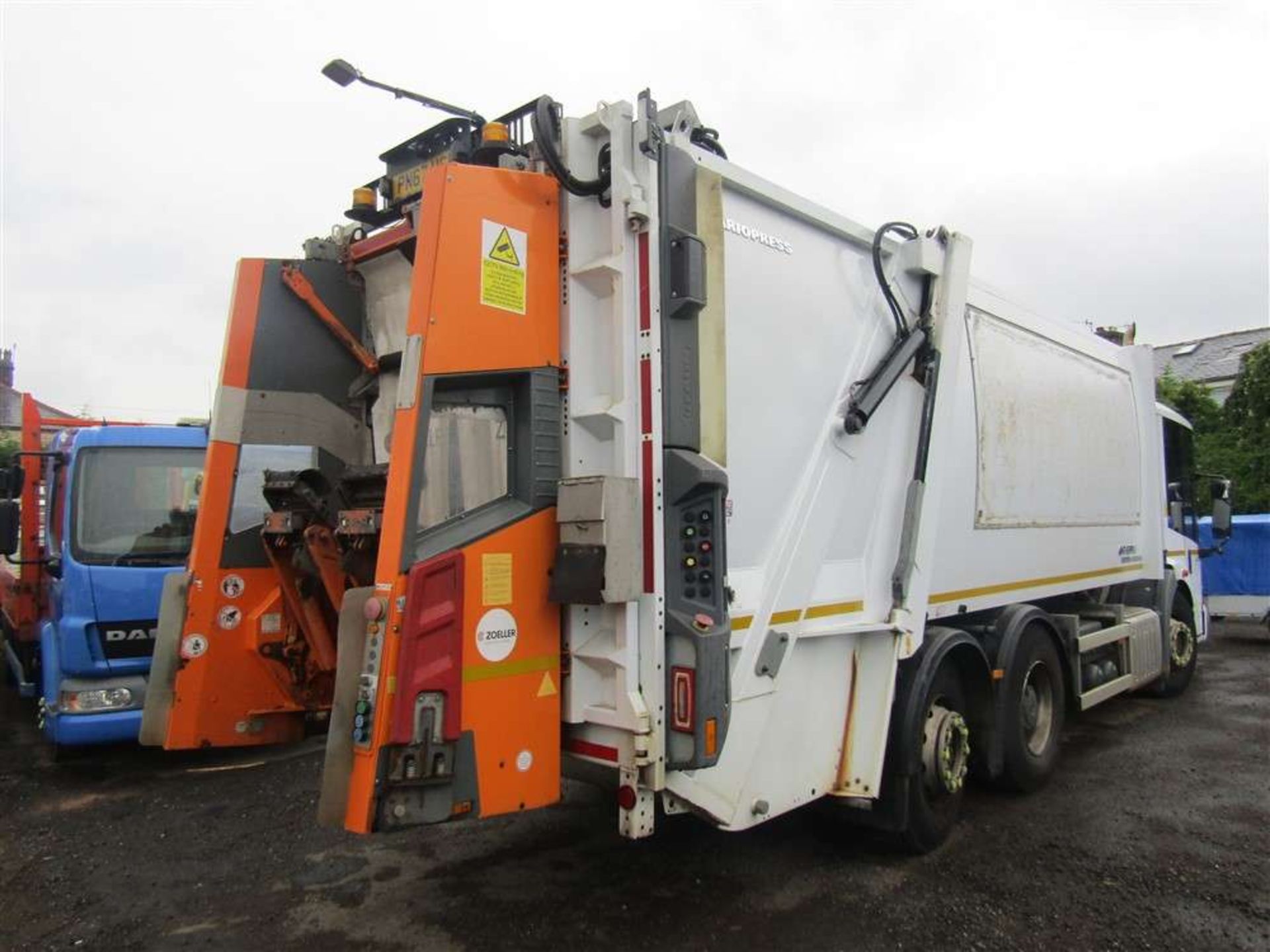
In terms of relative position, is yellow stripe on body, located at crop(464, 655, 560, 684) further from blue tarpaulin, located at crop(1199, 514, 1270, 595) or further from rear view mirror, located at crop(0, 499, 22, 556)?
blue tarpaulin, located at crop(1199, 514, 1270, 595)

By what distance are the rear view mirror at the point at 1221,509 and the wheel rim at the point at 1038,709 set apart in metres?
4.09

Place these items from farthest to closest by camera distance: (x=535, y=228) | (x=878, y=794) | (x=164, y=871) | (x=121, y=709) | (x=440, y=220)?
(x=121, y=709) < (x=164, y=871) < (x=878, y=794) < (x=535, y=228) < (x=440, y=220)

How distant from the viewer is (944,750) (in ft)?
13.8

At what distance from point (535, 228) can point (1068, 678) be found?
471cm

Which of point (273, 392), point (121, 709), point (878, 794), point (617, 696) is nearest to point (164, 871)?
point (121, 709)

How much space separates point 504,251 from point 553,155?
36cm

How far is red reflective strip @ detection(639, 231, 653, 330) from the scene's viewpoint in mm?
2986

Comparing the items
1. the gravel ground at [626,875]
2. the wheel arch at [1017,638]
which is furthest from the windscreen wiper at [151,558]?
the wheel arch at [1017,638]

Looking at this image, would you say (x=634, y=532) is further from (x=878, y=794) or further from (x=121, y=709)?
(x=121, y=709)

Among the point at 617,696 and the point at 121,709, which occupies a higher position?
the point at 617,696

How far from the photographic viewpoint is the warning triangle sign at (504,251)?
2936 millimetres

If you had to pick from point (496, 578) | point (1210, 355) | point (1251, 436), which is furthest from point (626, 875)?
point (1210, 355)

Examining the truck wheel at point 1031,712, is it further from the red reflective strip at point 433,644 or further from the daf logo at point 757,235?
the red reflective strip at point 433,644

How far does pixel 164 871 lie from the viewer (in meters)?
4.15
